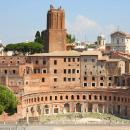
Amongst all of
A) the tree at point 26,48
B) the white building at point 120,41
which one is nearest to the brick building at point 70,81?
the tree at point 26,48

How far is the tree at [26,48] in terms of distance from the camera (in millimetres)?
89625

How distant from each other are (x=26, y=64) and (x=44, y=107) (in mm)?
6740

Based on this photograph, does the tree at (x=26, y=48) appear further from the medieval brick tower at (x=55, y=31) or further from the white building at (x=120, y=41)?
the white building at (x=120, y=41)

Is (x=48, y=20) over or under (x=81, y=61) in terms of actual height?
over

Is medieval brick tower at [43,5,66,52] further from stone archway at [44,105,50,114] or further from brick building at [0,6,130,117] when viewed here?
stone archway at [44,105,50,114]

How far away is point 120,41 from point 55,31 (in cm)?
2978

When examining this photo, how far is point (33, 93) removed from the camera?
7294 cm

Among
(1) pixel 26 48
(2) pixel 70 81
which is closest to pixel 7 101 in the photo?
(2) pixel 70 81

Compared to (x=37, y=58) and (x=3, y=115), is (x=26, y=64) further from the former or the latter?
(x=3, y=115)

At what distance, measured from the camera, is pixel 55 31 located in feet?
279

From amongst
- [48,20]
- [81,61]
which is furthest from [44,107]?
[48,20]


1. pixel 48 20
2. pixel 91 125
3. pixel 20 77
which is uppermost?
pixel 48 20

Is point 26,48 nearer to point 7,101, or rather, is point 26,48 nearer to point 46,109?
point 46,109

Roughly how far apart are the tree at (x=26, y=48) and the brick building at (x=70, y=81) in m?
9.49
